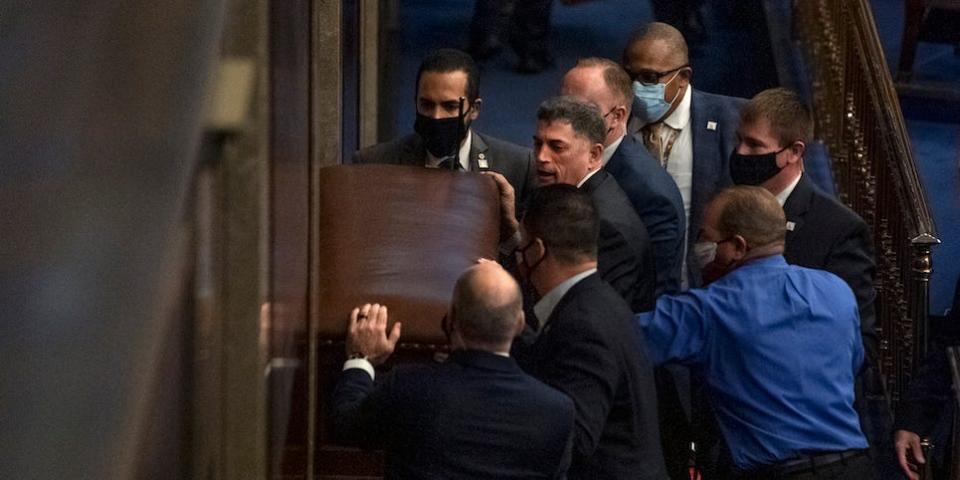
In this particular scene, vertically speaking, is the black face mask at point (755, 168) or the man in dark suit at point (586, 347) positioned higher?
the black face mask at point (755, 168)

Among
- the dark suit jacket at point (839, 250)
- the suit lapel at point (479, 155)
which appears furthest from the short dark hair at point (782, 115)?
the suit lapel at point (479, 155)

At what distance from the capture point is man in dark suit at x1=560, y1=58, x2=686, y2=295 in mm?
3840

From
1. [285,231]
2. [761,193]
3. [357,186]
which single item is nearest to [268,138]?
[285,231]

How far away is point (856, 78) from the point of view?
6129 millimetres

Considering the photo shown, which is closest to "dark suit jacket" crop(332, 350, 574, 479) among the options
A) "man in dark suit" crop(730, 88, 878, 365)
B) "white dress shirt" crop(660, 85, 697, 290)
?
"man in dark suit" crop(730, 88, 878, 365)

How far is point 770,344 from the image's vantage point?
322 centimetres

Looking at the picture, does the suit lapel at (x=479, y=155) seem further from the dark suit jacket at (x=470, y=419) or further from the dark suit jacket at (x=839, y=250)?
the dark suit jacket at (x=470, y=419)

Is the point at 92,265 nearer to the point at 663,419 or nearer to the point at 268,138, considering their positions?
the point at 268,138

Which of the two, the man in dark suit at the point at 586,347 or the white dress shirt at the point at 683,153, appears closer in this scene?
the man in dark suit at the point at 586,347

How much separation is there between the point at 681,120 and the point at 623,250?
3.16 feet

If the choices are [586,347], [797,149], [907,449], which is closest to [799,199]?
[797,149]

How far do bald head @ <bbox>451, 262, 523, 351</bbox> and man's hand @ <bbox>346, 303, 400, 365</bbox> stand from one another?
249mm

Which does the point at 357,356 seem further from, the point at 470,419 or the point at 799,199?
the point at 799,199

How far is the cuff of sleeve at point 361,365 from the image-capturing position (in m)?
2.69
